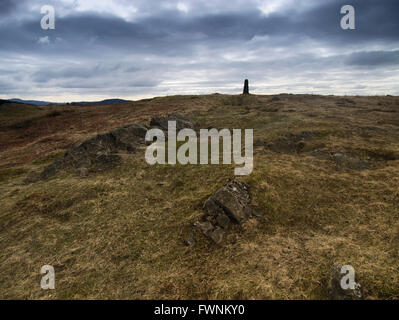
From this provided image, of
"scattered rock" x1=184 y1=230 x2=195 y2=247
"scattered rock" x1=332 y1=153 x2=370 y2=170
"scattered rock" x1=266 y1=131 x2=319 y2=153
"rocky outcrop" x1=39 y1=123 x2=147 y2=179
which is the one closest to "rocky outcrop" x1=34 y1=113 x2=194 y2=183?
"rocky outcrop" x1=39 y1=123 x2=147 y2=179

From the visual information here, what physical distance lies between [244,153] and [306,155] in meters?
4.58

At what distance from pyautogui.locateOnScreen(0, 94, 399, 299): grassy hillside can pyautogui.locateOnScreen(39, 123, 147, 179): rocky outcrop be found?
1274mm

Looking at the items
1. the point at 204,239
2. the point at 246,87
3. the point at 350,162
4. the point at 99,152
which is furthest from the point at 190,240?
the point at 246,87

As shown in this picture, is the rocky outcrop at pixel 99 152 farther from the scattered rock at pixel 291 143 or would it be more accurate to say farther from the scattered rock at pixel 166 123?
the scattered rock at pixel 291 143

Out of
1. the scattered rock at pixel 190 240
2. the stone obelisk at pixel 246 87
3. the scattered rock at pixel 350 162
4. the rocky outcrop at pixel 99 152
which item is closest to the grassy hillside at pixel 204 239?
the scattered rock at pixel 350 162

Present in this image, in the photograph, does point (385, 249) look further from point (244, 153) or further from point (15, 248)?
point (15, 248)

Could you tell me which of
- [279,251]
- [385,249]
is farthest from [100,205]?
[385,249]

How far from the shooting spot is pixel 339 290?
673 cm

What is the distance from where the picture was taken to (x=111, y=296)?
767cm

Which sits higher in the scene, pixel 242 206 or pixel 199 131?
pixel 199 131

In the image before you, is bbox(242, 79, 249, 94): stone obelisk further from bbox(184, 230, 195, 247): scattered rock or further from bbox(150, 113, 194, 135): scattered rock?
bbox(184, 230, 195, 247): scattered rock
